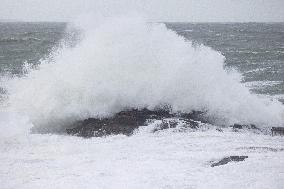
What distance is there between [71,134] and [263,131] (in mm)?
3989

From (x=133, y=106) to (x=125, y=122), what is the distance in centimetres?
98

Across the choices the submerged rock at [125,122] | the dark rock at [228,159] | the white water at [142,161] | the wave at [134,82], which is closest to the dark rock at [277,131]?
the white water at [142,161]

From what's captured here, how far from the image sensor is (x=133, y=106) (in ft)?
29.9

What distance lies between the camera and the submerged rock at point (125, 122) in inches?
307

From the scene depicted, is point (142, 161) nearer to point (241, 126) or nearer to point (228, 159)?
point (228, 159)

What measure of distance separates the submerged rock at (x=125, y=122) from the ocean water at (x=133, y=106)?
0.87 feet

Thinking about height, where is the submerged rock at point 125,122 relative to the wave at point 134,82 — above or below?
below

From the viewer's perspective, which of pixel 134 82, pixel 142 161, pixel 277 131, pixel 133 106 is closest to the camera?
pixel 142 161

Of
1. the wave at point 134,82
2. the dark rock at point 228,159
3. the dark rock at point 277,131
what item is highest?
the wave at point 134,82

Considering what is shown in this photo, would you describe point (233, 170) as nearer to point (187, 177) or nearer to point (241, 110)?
point (187, 177)

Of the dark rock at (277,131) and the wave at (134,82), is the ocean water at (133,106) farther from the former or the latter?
the dark rock at (277,131)

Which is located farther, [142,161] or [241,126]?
[241,126]

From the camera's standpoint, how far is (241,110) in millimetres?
9195

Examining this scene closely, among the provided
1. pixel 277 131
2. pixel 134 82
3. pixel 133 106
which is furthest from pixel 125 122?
pixel 277 131
